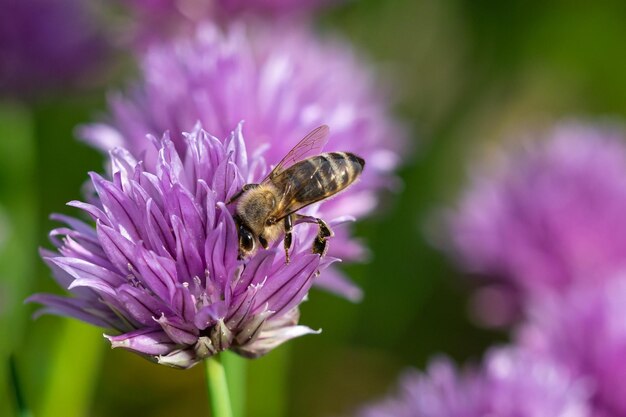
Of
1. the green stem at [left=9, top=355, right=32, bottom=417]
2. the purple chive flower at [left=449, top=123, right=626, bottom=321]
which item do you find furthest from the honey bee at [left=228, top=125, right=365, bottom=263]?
the purple chive flower at [left=449, top=123, right=626, bottom=321]

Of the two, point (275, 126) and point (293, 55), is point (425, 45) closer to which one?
point (293, 55)

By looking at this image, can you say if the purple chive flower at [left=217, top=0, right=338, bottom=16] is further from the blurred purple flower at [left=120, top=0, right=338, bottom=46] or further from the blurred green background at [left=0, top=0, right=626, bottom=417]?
the blurred green background at [left=0, top=0, right=626, bottom=417]

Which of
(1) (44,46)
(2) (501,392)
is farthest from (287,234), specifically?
(1) (44,46)

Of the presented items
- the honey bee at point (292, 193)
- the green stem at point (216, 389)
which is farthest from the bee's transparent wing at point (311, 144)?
the green stem at point (216, 389)

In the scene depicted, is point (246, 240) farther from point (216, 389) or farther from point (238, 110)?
point (238, 110)

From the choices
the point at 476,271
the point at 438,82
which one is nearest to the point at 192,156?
the point at 476,271

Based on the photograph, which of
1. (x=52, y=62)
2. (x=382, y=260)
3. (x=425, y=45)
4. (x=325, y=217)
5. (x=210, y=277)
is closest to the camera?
(x=210, y=277)

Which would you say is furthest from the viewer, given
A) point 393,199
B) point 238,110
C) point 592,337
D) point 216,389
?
point 393,199
